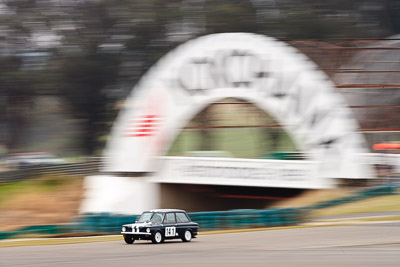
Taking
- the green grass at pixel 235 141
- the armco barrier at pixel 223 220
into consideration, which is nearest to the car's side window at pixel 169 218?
the armco barrier at pixel 223 220

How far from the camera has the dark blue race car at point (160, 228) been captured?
1809cm

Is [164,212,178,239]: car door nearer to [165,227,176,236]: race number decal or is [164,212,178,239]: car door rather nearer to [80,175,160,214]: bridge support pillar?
[165,227,176,236]: race number decal

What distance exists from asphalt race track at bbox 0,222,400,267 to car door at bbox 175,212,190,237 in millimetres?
457

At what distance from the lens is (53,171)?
1730 inches

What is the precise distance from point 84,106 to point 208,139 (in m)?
23.5

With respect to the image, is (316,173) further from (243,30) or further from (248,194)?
(243,30)

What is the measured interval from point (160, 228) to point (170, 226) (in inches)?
13.4

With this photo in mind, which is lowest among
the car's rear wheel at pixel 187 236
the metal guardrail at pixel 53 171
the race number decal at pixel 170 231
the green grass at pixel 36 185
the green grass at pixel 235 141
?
the car's rear wheel at pixel 187 236

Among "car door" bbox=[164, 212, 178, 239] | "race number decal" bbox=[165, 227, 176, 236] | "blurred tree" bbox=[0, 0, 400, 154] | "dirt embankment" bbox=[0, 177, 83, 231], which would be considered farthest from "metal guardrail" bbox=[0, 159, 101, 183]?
"race number decal" bbox=[165, 227, 176, 236]

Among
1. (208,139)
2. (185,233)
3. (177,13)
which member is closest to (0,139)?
(177,13)

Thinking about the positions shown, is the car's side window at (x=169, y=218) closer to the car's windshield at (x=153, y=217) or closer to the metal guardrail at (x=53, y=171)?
the car's windshield at (x=153, y=217)

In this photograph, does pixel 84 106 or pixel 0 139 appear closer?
pixel 84 106

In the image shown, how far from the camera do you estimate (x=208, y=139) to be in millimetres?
41562

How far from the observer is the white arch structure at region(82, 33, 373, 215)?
33.3 m
